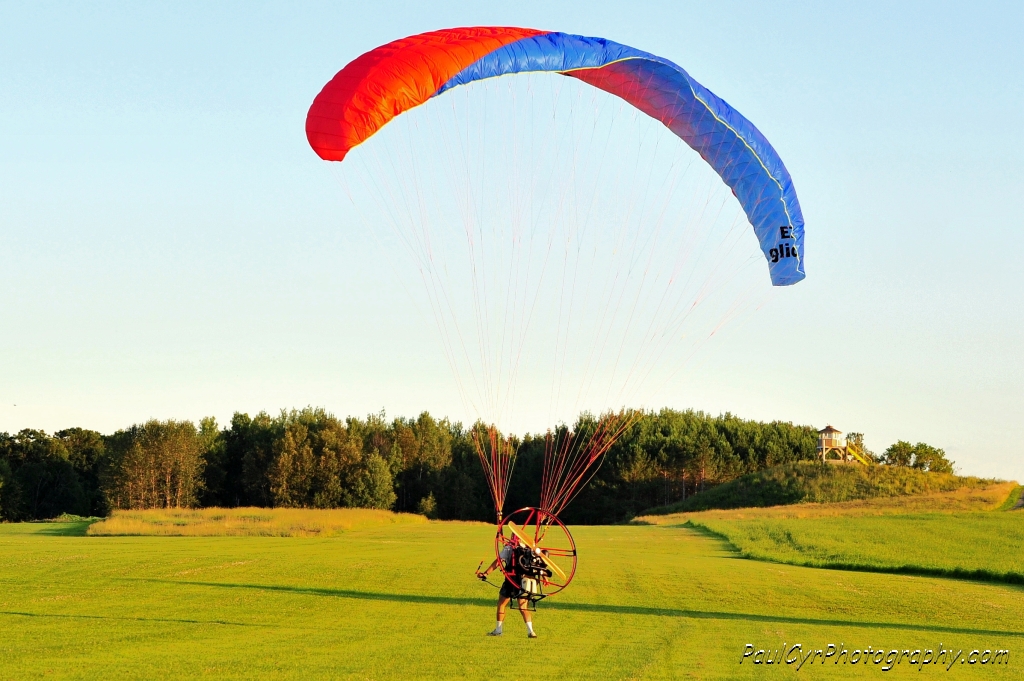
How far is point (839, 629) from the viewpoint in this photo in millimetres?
16953

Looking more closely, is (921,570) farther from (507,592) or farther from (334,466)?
(334,466)

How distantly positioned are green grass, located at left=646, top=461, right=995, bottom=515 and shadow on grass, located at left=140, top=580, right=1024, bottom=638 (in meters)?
40.4

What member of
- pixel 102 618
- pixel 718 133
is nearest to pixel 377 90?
pixel 718 133

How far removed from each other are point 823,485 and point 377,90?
5214 cm

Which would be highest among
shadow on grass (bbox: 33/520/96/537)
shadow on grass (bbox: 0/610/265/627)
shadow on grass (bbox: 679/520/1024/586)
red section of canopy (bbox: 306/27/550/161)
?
red section of canopy (bbox: 306/27/550/161)

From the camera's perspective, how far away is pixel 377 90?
14430 mm

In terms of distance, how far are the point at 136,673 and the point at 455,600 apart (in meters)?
7.87

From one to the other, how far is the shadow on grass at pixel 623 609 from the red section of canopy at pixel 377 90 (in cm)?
898

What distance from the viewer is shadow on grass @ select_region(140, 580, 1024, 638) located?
17.3 metres

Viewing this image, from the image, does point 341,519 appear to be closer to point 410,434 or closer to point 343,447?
point 343,447

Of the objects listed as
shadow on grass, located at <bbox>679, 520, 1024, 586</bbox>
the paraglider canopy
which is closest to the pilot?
the paraglider canopy

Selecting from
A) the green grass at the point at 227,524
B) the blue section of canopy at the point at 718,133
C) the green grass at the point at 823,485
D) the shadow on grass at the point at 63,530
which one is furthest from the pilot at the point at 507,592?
the green grass at the point at 823,485

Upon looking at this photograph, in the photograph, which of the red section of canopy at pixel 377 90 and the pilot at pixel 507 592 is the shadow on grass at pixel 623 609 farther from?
the red section of canopy at pixel 377 90

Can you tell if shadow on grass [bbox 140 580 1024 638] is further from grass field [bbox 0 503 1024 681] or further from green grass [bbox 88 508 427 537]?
green grass [bbox 88 508 427 537]
